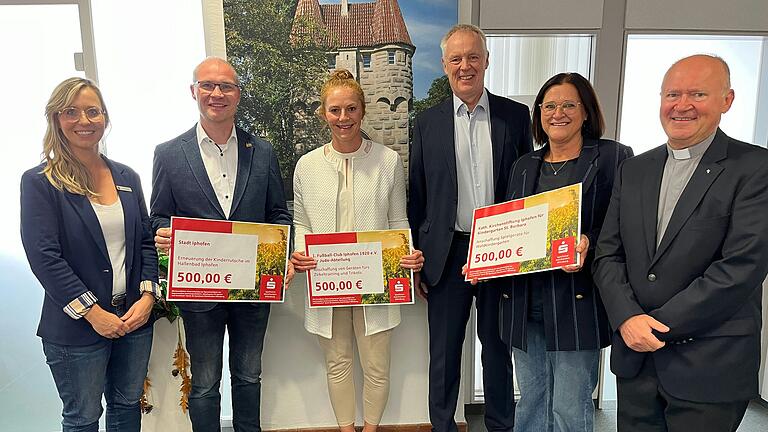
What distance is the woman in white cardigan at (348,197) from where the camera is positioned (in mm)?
2184

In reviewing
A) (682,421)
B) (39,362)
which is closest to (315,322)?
(682,421)

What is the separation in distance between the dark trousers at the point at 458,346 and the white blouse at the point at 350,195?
28 cm

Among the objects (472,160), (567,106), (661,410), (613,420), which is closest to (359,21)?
(472,160)

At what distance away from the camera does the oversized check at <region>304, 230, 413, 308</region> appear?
7.25ft

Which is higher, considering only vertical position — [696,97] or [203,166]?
A: [696,97]

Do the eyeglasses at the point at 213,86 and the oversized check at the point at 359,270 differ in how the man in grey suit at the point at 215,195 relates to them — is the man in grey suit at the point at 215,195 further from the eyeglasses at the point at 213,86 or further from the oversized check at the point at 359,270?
the oversized check at the point at 359,270

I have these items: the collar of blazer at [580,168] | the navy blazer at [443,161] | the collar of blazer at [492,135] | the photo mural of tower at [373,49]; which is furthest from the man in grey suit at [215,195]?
the collar of blazer at [580,168]

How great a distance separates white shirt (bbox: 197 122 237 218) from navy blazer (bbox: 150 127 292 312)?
2 centimetres

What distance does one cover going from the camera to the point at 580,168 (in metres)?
1.78

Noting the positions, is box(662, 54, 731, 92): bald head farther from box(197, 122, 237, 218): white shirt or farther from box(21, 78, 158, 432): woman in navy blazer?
box(21, 78, 158, 432): woman in navy blazer

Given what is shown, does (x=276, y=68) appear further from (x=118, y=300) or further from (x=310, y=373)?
(x=310, y=373)

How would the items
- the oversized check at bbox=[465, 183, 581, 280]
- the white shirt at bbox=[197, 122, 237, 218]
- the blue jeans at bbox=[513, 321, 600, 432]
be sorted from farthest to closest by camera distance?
the white shirt at bbox=[197, 122, 237, 218]
the blue jeans at bbox=[513, 321, 600, 432]
the oversized check at bbox=[465, 183, 581, 280]

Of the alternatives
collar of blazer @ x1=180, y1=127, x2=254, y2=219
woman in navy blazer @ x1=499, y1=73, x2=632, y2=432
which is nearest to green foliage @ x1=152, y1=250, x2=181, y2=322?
collar of blazer @ x1=180, y1=127, x2=254, y2=219

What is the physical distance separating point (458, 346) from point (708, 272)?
1.21 metres
